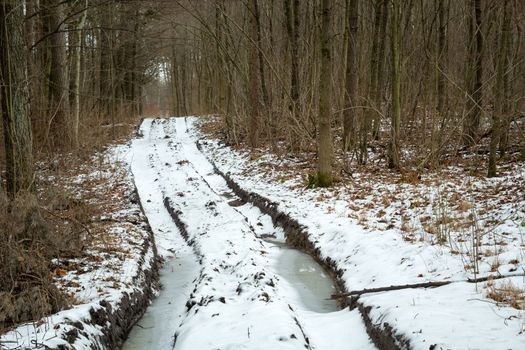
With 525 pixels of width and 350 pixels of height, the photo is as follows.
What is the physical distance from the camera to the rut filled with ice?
4.81 meters

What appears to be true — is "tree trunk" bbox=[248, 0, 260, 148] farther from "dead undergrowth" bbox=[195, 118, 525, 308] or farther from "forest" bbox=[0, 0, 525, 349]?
"dead undergrowth" bbox=[195, 118, 525, 308]

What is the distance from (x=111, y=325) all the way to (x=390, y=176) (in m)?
7.91

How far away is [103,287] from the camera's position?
586cm

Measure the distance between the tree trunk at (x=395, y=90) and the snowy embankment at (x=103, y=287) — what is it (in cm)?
632

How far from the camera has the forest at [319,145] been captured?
5855 mm

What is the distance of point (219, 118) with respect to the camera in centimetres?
2523

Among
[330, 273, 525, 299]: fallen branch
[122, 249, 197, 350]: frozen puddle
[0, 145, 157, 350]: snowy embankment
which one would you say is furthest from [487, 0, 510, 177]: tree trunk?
[0, 145, 157, 350]: snowy embankment

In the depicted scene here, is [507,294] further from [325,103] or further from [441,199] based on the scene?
[325,103]

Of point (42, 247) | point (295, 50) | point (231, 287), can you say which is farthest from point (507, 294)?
point (295, 50)

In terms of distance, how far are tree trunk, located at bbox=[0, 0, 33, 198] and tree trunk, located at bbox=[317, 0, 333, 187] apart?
6003 millimetres

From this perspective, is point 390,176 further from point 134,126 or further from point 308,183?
point 134,126

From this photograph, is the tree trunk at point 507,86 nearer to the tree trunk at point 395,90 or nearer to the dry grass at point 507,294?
the tree trunk at point 395,90

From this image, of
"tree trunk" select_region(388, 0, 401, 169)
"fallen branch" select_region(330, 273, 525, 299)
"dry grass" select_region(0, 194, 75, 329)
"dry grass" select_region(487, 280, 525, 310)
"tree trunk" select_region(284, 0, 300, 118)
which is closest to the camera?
"dry grass" select_region(487, 280, 525, 310)

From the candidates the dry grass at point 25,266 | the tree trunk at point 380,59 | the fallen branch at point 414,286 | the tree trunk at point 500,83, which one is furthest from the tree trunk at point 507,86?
the dry grass at point 25,266
